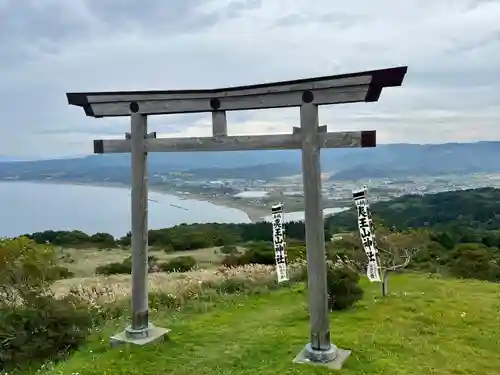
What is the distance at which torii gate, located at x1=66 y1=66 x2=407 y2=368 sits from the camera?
4.66 m

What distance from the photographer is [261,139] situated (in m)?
5.18

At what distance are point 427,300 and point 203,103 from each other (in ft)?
19.6

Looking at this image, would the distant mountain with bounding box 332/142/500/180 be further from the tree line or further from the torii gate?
the torii gate

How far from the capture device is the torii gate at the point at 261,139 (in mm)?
4660

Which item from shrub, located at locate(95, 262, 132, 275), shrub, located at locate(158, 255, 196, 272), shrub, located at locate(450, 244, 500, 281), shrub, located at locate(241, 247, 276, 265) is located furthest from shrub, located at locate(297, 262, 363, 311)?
shrub, located at locate(95, 262, 132, 275)

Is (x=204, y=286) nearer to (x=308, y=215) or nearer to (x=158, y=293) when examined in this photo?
(x=158, y=293)

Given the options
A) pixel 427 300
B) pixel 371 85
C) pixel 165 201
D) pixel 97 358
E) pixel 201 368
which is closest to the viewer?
pixel 371 85

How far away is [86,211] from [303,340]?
39.7m

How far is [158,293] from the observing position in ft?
30.7

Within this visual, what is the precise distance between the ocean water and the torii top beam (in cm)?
1591

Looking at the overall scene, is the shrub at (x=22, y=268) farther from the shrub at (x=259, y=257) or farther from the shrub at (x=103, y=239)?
the shrub at (x=103, y=239)

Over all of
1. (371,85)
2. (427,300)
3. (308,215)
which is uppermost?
(371,85)

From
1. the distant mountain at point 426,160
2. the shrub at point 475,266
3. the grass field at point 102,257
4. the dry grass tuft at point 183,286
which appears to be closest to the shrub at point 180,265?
the grass field at point 102,257

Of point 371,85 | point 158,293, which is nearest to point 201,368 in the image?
point 371,85
